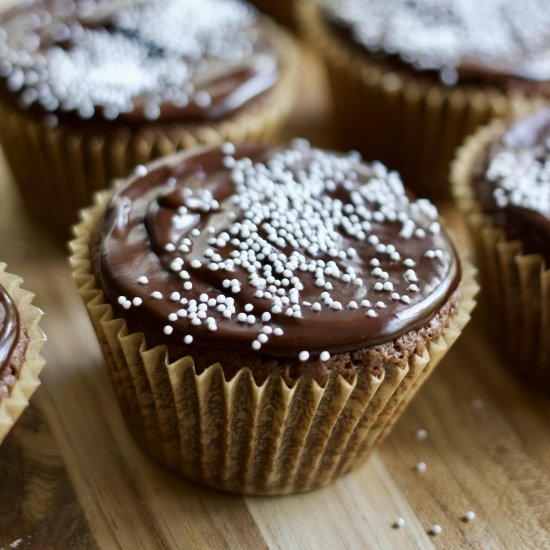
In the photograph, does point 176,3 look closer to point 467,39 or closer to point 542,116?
point 467,39

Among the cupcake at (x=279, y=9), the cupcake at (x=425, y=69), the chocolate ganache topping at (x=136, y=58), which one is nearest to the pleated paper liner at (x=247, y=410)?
the chocolate ganache topping at (x=136, y=58)

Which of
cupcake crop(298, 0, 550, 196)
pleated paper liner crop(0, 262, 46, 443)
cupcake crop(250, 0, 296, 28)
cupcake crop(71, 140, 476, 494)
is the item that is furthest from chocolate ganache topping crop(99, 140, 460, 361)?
cupcake crop(250, 0, 296, 28)

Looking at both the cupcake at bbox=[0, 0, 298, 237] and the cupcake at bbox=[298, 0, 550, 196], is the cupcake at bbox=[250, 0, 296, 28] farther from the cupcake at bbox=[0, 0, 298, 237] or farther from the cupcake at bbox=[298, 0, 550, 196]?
the cupcake at bbox=[0, 0, 298, 237]

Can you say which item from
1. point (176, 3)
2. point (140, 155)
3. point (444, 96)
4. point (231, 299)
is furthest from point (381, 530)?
point (176, 3)

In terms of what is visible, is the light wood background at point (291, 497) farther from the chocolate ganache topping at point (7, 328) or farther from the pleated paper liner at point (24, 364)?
the chocolate ganache topping at point (7, 328)

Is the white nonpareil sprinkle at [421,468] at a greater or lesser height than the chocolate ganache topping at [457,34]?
lesser

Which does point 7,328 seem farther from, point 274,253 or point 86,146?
point 86,146
